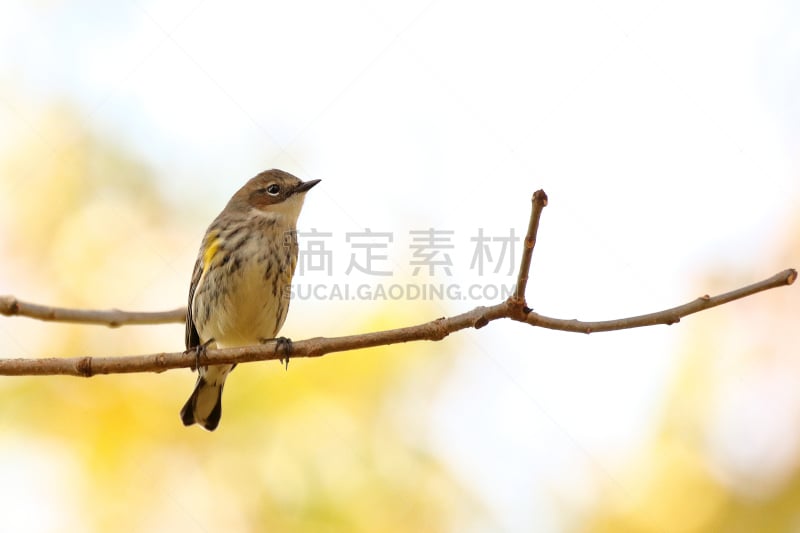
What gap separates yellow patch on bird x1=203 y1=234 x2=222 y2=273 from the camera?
6.73 meters

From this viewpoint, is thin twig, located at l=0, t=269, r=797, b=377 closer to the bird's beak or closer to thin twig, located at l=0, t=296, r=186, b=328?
thin twig, located at l=0, t=296, r=186, b=328

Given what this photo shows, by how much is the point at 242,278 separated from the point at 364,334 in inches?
108

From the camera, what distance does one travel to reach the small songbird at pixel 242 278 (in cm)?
659

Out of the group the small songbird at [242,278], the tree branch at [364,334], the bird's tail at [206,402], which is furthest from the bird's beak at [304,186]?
the tree branch at [364,334]

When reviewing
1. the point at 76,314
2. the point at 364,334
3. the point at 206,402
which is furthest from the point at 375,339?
the point at 206,402

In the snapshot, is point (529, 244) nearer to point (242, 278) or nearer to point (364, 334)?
point (364, 334)

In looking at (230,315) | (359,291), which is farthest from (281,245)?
(359,291)

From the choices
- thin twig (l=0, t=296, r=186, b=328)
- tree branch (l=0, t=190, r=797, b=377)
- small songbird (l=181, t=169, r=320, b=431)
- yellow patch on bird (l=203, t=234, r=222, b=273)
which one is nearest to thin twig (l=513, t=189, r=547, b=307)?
tree branch (l=0, t=190, r=797, b=377)

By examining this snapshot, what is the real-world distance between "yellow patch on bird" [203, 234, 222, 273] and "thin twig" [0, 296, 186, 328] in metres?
1.38

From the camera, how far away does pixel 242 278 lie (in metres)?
6.54

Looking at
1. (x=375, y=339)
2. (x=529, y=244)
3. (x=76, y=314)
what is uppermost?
(x=529, y=244)

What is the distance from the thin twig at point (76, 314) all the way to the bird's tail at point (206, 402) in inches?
78.4

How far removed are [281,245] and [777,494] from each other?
16.0 feet

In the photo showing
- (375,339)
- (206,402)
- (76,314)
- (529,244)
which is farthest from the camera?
(206,402)
